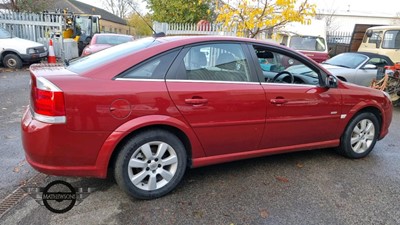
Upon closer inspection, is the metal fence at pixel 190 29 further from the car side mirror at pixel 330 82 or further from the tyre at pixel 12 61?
the car side mirror at pixel 330 82

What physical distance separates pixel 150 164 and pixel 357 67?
290 inches

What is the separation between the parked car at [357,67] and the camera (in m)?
7.99

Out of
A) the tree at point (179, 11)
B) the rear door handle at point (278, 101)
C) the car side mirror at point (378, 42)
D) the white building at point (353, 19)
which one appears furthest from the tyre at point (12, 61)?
the white building at point (353, 19)

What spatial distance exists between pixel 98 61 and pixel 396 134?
5.27 m

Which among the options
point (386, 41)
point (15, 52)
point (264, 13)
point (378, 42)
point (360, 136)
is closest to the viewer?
point (360, 136)

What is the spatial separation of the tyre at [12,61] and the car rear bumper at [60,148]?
31.7 feet

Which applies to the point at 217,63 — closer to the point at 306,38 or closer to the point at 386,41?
the point at 306,38

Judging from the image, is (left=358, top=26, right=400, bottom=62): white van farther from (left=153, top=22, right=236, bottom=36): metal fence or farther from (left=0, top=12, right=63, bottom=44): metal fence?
(left=0, top=12, right=63, bottom=44): metal fence

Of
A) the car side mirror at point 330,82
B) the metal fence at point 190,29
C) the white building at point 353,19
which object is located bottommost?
the car side mirror at point 330,82

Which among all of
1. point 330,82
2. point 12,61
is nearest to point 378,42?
point 330,82

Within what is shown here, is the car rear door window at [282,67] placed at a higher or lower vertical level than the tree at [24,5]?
lower

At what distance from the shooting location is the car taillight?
244cm

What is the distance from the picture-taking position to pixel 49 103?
8.05 feet

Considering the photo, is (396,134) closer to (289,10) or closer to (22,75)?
(289,10)
